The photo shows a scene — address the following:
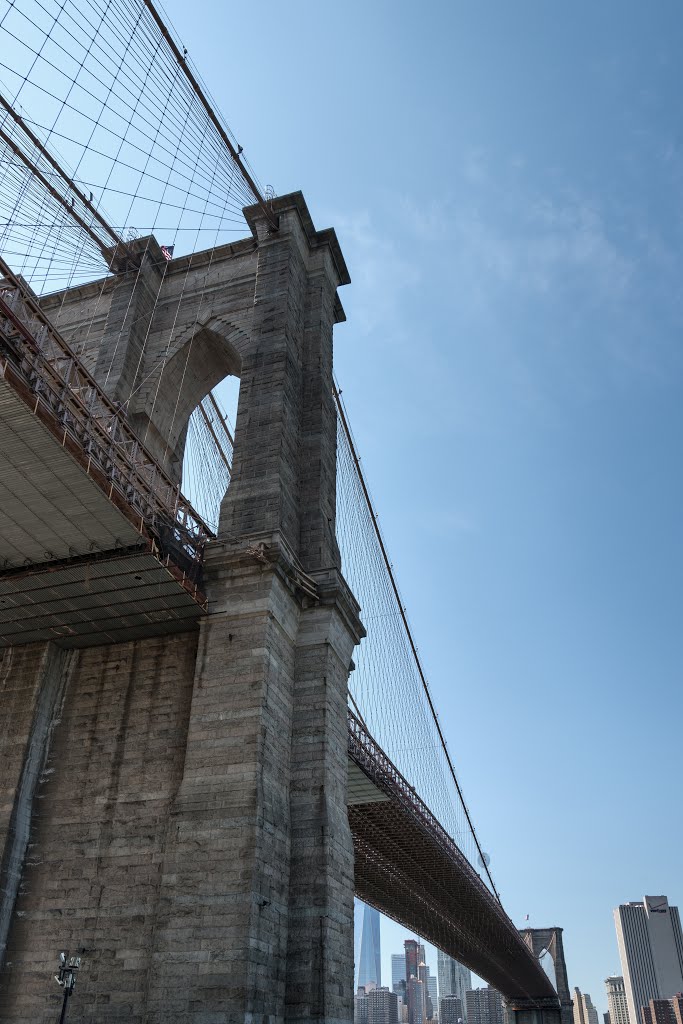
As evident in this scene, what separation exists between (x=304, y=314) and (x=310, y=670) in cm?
1140

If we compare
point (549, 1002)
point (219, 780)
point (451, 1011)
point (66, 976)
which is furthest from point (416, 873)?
point (451, 1011)

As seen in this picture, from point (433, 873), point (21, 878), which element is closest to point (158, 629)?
point (21, 878)

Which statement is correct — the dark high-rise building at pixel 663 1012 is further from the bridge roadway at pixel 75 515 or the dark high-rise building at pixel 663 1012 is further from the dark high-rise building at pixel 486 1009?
the bridge roadway at pixel 75 515

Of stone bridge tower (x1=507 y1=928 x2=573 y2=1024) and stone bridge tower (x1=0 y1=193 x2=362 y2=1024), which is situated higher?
stone bridge tower (x1=507 y1=928 x2=573 y2=1024)

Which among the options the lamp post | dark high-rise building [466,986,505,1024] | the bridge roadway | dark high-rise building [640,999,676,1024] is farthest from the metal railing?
dark high-rise building [640,999,676,1024]

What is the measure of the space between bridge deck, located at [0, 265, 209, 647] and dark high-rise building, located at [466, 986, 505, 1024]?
205 m

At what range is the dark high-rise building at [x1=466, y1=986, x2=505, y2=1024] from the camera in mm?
191900

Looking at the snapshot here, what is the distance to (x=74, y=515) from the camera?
1711cm

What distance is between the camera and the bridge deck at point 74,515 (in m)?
14.7

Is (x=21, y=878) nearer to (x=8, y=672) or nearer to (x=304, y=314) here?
(x=8, y=672)

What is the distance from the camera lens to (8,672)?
19859 millimetres

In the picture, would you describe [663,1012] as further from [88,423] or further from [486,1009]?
[88,423]

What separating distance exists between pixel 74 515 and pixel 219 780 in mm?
5929

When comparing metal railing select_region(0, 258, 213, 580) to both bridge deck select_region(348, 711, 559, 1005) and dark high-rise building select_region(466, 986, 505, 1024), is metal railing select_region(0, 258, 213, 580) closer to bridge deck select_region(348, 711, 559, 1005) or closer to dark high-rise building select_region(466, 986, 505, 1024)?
bridge deck select_region(348, 711, 559, 1005)
